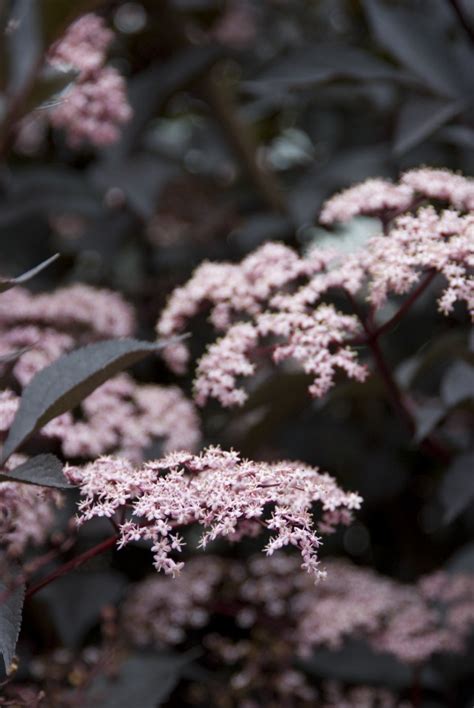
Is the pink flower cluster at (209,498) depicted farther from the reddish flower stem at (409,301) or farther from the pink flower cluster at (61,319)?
the pink flower cluster at (61,319)

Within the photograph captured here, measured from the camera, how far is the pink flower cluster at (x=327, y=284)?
130 centimetres

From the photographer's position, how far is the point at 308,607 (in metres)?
1.80

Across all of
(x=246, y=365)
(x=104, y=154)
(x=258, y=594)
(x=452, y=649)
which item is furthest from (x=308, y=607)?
(x=104, y=154)

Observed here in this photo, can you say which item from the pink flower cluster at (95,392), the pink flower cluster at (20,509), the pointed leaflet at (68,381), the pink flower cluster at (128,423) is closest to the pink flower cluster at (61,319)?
the pink flower cluster at (95,392)

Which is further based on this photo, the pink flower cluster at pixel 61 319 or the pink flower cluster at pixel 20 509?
the pink flower cluster at pixel 61 319

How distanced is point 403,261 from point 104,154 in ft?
4.56

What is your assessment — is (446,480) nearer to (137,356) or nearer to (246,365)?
(246,365)

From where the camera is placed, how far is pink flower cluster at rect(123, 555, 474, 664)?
1.69m

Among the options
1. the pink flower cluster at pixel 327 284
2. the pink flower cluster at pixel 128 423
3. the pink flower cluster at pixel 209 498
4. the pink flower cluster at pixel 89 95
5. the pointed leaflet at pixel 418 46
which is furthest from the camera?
the pointed leaflet at pixel 418 46

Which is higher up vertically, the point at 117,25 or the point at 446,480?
the point at 117,25

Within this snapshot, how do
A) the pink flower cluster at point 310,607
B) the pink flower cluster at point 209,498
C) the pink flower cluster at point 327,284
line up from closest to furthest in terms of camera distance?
the pink flower cluster at point 209,498 → the pink flower cluster at point 327,284 → the pink flower cluster at point 310,607

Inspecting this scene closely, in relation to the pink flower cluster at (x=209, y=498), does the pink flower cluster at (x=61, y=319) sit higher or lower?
lower

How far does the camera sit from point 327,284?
1.42 meters

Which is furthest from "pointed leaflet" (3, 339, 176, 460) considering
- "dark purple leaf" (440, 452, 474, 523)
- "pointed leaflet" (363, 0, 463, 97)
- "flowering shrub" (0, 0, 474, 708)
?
"pointed leaflet" (363, 0, 463, 97)
